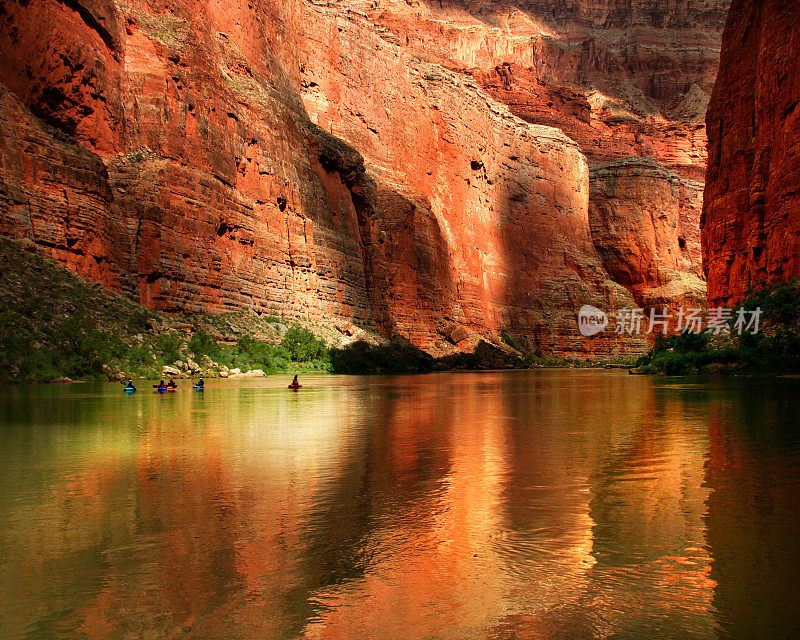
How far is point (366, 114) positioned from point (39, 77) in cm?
2828

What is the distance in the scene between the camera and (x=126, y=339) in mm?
23703

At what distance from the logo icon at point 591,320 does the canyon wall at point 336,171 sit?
104 centimetres

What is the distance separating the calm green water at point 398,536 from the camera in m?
2.67

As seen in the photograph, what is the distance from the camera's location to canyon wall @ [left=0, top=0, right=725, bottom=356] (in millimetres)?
27188

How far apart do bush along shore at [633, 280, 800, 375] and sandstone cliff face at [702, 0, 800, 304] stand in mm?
1381

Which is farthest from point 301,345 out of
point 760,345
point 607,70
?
point 607,70

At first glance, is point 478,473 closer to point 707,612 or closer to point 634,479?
Answer: point 634,479

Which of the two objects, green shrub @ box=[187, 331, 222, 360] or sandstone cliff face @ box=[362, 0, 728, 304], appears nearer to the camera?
green shrub @ box=[187, 331, 222, 360]

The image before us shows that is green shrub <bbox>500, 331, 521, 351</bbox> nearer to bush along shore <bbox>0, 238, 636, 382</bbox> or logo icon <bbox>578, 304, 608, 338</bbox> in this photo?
logo icon <bbox>578, 304, 608, 338</bbox>

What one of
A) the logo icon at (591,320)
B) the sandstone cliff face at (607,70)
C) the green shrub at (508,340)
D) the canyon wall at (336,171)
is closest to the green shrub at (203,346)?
the canyon wall at (336,171)

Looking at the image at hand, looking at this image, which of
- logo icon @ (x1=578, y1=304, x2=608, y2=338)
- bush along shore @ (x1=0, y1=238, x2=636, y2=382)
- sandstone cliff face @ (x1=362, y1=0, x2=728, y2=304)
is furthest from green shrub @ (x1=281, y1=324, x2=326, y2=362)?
sandstone cliff face @ (x1=362, y1=0, x2=728, y2=304)

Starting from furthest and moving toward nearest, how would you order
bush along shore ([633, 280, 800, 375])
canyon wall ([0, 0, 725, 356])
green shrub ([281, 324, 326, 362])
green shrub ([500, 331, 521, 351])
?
green shrub ([500, 331, 521, 351]), green shrub ([281, 324, 326, 362]), canyon wall ([0, 0, 725, 356]), bush along shore ([633, 280, 800, 375])

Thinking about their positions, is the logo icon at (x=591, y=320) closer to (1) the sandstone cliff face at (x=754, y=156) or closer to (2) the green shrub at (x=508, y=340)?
(2) the green shrub at (x=508, y=340)

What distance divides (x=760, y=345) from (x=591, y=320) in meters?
45.4
